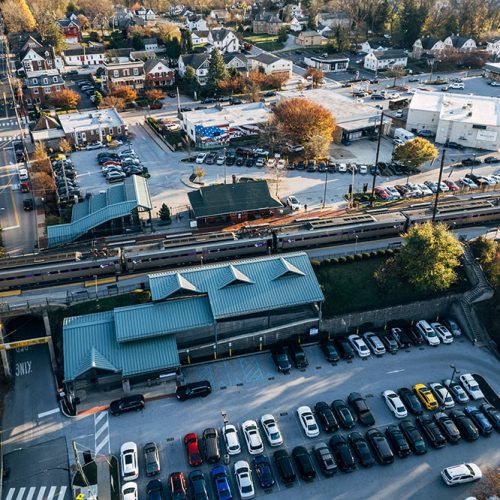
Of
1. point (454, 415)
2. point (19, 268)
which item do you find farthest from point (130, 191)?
point (454, 415)

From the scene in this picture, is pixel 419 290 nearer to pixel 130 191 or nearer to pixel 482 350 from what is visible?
pixel 482 350

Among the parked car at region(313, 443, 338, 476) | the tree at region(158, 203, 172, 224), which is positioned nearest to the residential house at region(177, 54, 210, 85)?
the tree at region(158, 203, 172, 224)

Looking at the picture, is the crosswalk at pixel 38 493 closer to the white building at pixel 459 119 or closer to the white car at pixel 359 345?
the white car at pixel 359 345

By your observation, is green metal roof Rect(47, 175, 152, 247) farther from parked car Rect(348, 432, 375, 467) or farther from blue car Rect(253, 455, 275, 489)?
parked car Rect(348, 432, 375, 467)

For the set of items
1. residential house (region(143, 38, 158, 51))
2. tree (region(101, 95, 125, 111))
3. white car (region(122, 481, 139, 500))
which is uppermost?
residential house (region(143, 38, 158, 51))

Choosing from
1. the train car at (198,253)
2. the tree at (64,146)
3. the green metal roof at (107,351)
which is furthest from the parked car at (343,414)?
Result: the tree at (64,146)
